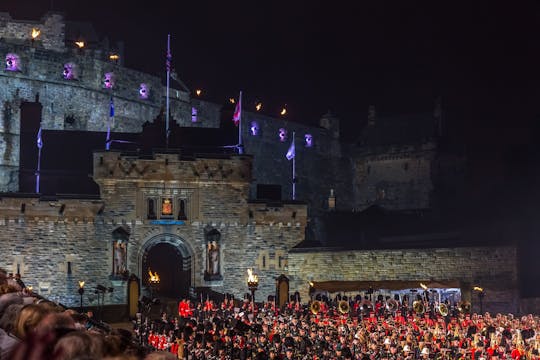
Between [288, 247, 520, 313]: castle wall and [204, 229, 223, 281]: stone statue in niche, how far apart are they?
13.6 feet

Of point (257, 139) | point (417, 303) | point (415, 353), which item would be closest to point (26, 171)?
point (257, 139)

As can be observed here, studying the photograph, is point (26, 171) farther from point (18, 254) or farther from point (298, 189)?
point (298, 189)

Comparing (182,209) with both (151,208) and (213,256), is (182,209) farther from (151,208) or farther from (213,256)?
(213,256)

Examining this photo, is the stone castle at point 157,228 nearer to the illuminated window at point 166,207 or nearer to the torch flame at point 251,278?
the illuminated window at point 166,207

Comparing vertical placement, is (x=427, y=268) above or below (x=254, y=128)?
below

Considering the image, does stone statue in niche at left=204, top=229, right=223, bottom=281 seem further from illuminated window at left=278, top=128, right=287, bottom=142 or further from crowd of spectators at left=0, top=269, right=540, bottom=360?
illuminated window at left=278, top=128, right=287, bottom=142

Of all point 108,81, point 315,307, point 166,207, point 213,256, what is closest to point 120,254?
point 166,207

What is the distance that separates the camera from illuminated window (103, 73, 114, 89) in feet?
221

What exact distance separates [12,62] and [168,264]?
2069 cm

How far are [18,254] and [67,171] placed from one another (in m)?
8.12

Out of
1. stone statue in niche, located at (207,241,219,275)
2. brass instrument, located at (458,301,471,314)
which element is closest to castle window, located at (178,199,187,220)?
stone statue in niche, located at (207,241,219,275)

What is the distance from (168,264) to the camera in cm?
5231

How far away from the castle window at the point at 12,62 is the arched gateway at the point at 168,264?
1939 centimetres

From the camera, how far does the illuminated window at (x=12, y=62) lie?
62.8 m
